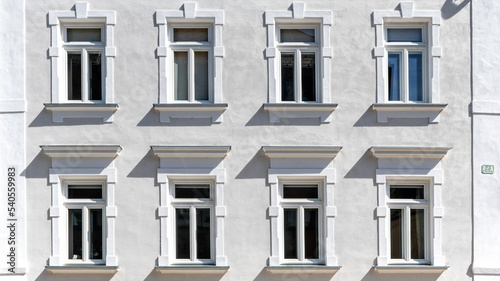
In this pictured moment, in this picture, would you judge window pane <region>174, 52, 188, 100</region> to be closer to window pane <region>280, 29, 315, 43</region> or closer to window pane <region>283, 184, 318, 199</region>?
window pane <region>280, 29, 315, 43</region>

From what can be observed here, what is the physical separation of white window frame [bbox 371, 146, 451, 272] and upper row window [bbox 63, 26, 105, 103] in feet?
16.4

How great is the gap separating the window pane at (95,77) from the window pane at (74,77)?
196mm

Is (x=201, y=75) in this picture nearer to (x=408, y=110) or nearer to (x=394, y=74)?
(x=394, y=74)

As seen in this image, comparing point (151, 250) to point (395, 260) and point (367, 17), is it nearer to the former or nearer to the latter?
point (395, 260)

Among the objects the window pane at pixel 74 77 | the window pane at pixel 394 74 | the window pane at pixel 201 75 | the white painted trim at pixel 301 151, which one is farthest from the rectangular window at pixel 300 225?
the window pane at pixel 74 77

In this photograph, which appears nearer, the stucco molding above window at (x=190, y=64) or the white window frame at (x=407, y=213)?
the stucco molding above window at (x=190, y=64)

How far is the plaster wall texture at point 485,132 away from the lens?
1057cm

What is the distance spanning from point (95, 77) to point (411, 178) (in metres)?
5.80

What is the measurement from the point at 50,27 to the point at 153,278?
4686mm

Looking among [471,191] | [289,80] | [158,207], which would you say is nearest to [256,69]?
[289,80]

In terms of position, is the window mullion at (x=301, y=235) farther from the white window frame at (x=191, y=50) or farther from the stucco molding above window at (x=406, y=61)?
the white window frame at (x=191, y=50)

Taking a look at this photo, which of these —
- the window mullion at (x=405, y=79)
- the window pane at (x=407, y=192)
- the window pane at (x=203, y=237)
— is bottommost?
the window pane at (x=203, y=237)

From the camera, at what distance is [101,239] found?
1079 cm

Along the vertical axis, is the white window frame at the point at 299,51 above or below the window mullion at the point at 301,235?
above
